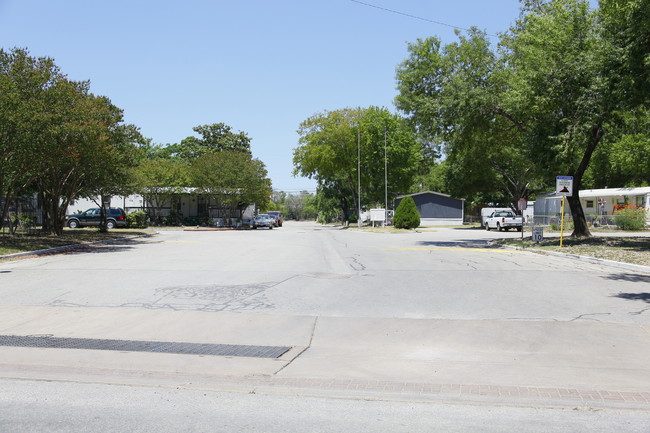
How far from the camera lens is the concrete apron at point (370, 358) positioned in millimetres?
5418

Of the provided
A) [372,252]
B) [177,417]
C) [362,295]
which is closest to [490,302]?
[362,295]

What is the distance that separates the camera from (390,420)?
4582mm

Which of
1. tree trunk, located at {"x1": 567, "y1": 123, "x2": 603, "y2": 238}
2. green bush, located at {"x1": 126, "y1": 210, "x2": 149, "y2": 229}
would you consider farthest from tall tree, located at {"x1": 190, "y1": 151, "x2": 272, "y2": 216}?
tree trunk, located at {"x1": 567, "y1": 123, "x2": 603, "y2": 238}

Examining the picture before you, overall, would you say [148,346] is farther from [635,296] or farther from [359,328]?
[635,296]

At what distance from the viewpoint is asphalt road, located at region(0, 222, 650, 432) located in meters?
4.96

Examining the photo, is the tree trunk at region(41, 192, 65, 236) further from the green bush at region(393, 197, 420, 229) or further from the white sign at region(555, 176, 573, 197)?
the green bush at region(393, 197, 420, 229)

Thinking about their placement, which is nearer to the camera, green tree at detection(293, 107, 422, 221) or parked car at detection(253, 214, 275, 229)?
parked car at detection(253, 214, 275, 229)

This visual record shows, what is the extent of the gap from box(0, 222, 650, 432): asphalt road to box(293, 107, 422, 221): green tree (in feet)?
148

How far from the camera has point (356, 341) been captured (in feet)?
24.1

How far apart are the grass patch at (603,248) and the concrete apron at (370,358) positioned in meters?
10.3

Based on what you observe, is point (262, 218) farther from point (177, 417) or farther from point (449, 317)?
point (177, 417)

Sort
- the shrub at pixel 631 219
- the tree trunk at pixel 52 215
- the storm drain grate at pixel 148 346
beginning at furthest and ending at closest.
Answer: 1. the shrub at pixel 631 219
2. the tree trunk at pixel 52 215
3. the storm drain grate at pixel 148 346

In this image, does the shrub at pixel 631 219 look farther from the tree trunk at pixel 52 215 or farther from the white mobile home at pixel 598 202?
the tree trunk at pixel 52 215

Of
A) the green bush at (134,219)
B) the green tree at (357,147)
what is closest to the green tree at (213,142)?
the green tree at (357,147)
